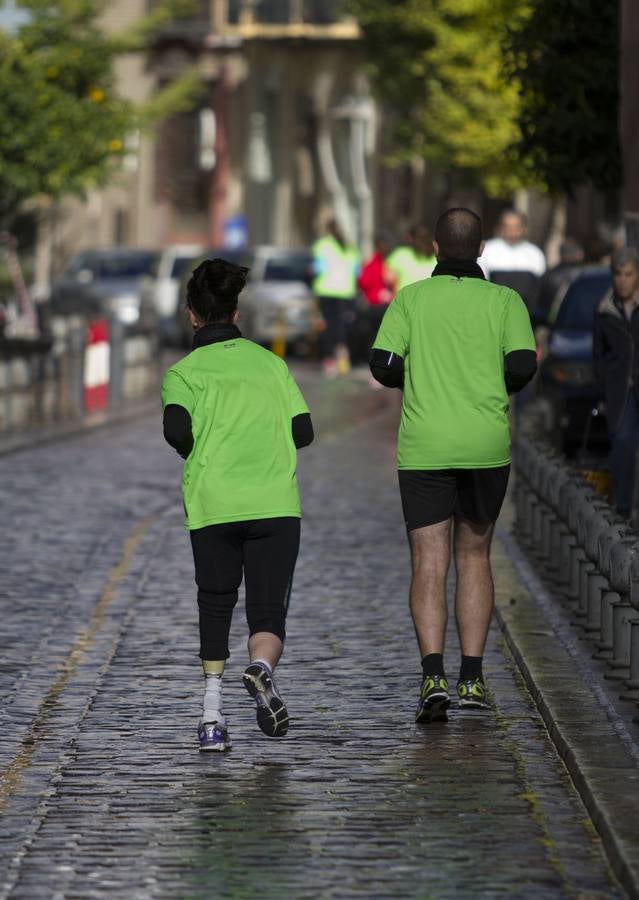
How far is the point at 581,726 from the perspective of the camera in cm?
891

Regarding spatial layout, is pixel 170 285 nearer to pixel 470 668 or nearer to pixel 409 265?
pixel 409 265

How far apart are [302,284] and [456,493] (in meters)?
30.5

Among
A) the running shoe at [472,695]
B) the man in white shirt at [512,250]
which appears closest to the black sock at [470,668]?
the running shoe at [472,695]

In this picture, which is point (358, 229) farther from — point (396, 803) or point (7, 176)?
point (396, 803)

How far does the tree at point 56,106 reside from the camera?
30672 millimetres

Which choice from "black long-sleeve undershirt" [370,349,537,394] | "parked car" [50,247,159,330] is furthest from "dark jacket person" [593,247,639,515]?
"parked car" [50,247,159,330]

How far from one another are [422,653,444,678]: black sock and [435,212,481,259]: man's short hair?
136 centimetres

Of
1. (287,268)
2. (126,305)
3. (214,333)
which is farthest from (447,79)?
(214,333)

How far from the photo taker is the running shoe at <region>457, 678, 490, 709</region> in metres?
9.55

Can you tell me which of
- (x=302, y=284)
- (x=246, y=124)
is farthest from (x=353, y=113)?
(x=302, y=284)

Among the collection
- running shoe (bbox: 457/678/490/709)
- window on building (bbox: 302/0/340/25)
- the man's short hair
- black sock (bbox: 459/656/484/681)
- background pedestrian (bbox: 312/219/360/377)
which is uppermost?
window on building (bbox: 302/0/340/25)

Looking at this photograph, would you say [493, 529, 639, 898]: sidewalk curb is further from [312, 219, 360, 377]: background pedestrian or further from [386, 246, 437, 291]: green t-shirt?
[312, 219, 360, 377]: background pedestrian

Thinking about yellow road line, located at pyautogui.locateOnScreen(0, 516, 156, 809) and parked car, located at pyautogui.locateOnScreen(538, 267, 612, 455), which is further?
parked car, located at pyautogui.locateOnScreen(538, 267, 612, 455)

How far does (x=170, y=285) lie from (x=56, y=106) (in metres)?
11.9
